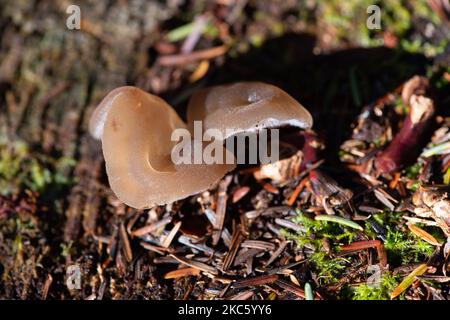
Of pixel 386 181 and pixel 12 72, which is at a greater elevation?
pixel 12 72

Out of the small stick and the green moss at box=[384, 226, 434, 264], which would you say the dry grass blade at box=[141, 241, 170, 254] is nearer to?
the green moss at box=[384, 226, 434, 264]

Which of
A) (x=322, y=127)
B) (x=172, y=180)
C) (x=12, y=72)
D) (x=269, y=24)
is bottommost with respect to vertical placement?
(x=172, y=180)

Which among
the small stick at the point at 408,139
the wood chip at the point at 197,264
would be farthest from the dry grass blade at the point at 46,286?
the small stick at the point at 408,139

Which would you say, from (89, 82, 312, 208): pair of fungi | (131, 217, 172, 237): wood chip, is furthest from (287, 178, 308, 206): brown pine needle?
(131, 217, 172, 237): wood chip

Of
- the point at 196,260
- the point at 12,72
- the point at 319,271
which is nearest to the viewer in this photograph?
the point at 319,271

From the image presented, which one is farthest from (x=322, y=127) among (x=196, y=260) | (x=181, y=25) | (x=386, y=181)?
(x=181, y=25)

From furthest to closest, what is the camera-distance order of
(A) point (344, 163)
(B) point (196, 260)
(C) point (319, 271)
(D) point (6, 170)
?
(D) point (6, 170) → (A) point (344, 163) → (B) point (196, 260) → (C) point (319, 271)

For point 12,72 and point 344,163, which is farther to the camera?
point 12,72

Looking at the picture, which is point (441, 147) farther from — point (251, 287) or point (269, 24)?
point (269, 24)
